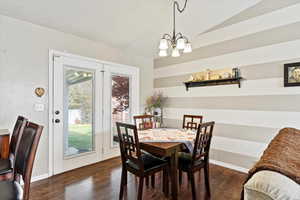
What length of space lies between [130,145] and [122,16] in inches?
85.0

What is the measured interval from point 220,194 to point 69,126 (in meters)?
2.63

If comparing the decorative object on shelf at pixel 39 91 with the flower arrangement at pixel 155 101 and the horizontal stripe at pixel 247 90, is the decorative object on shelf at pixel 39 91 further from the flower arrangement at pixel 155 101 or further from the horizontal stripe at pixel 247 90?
the horizontal stripe at pixel 247 90

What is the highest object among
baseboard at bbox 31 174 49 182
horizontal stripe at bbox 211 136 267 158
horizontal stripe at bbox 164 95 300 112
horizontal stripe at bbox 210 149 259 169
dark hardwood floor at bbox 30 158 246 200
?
horizontal stripe at bbox 164 95 300 112

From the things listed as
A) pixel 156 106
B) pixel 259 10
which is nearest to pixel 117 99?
pixel 156 106

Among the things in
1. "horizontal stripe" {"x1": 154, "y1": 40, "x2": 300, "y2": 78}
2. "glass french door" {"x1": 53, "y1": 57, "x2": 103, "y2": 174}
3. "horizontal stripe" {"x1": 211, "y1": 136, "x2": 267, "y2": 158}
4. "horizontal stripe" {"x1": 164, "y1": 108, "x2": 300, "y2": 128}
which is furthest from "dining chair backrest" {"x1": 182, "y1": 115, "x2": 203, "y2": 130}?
"glass french door" {"x1": 53, "y1": 57, "x2": 103, "y2": 174}

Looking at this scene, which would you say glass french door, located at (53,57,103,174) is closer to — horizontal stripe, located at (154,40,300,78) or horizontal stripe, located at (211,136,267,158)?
horizontal stripe, located at (154,40,300,78)

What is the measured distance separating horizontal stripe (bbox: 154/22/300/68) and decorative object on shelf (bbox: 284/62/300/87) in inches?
16.0

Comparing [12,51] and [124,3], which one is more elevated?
[124,3]

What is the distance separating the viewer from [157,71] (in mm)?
4602

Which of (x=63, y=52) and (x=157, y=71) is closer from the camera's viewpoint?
(x=63, y=52)

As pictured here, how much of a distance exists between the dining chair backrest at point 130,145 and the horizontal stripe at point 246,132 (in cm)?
201

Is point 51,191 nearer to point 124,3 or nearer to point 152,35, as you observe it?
point 124,3

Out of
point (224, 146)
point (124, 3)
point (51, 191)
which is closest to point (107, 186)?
point (51, 191)

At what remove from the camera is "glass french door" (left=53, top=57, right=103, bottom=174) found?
2.89 m
